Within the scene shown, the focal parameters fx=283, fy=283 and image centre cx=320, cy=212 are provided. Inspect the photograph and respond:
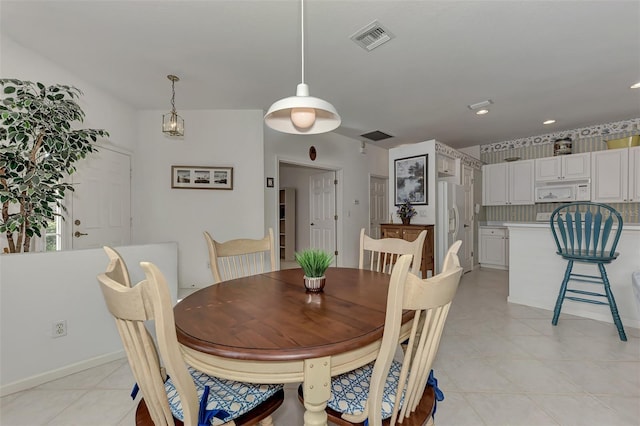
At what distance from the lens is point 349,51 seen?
7.92ft

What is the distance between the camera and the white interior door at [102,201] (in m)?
3.00

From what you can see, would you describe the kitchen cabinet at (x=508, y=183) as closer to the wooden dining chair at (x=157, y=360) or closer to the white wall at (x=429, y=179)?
the white wall at (x=429, y=179)

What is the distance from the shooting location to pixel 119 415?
62.5 inches

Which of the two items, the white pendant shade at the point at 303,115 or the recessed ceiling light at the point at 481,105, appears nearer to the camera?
the white pendant shade at the point at 303,115

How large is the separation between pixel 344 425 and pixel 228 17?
2435 mm

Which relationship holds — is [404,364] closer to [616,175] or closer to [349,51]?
[349,51]

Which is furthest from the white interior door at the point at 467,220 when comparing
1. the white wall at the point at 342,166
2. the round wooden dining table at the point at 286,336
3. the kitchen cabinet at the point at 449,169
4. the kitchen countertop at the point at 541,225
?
the round wooden dining table at the point at 286,336

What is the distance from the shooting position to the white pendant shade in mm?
1306

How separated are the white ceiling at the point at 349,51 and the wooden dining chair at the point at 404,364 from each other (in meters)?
1.88

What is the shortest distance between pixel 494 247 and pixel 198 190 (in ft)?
17.4

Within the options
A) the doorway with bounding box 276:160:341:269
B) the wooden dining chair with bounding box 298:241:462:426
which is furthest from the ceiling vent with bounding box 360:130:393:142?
the wooden dining chair with bounding box 298:241:462:426

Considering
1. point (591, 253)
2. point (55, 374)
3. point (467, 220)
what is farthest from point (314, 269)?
point (467, 220)

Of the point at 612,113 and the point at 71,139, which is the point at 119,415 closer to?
the point at 71,139

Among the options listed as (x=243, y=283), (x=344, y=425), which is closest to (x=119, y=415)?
(x=243, y=283)
